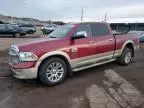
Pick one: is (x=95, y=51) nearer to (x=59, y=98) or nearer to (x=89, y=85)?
(x=89, y=85)

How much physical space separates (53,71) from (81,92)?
1.07 m

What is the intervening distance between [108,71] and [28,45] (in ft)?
10.6

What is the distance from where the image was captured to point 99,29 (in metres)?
7.17

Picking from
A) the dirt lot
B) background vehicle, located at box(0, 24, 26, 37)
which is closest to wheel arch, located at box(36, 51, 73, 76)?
the dirt lot

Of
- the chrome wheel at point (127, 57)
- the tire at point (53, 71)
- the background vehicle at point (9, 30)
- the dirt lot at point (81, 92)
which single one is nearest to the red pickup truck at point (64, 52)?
the tire at point (53, 71)

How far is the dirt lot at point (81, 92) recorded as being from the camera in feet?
14.9

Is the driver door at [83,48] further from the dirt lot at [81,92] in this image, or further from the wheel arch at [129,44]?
the wheel arch at [129,44]

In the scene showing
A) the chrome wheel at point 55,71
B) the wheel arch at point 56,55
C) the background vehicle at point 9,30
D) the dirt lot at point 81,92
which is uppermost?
the background vehicle at point 9,30

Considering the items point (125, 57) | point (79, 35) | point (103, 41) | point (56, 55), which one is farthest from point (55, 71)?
point (125, 57)

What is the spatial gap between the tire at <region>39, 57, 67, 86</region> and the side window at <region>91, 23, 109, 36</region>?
1.72 m

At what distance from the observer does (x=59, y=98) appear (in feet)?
16.0

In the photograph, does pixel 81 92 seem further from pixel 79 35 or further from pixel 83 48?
pixel 79 35

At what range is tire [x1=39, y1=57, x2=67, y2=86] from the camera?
5536 mm

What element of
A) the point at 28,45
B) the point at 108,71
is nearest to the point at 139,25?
the point at 108,71
